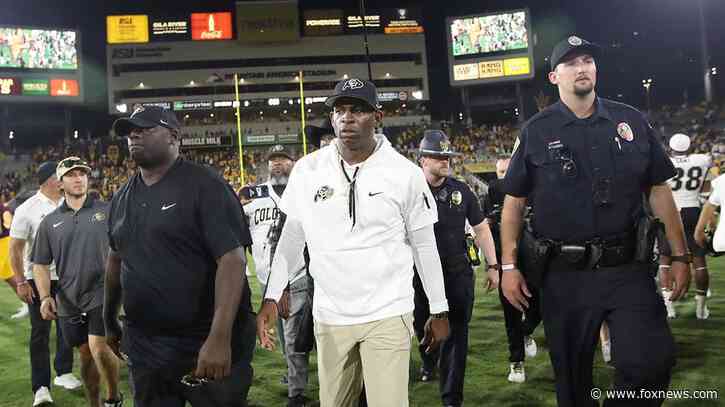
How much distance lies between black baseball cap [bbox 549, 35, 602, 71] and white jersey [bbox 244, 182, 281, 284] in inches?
131

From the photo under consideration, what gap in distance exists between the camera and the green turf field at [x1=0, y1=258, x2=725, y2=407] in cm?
524

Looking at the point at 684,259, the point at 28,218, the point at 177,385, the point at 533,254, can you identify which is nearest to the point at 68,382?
the point at 28,218

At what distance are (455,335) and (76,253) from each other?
9.76 feet

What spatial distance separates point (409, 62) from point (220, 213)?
67.2 meters

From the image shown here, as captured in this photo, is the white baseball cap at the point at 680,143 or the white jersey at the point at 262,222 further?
the white baseball cap at the point at 680,143

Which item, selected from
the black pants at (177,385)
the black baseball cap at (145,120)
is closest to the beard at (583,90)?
the black baseball cap at (145,120)

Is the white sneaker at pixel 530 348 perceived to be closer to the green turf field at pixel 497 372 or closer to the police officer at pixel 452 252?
the green turf field at pixel 497 372

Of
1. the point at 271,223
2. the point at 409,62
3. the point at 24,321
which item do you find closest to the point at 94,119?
the point at 409,62

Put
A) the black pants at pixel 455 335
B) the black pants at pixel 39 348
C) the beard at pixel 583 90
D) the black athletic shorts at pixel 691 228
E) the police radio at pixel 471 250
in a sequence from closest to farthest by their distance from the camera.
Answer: the beard at pixel 583 90
the black pants at pixel 455 335
the police radio at pixel 471 250
the black pants at pixel 39 348
the black athletic shorts at pixel 691 228

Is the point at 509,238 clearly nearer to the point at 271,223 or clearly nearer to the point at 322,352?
the point at 322,352

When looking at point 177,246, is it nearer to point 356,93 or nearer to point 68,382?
point 356,93

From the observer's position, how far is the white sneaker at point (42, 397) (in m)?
5.68

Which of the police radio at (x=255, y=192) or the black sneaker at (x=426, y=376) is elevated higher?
the police radio at (x=255, y=192)

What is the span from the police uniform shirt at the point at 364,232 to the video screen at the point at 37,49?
53.5m
